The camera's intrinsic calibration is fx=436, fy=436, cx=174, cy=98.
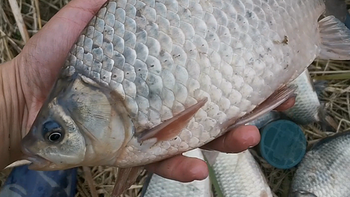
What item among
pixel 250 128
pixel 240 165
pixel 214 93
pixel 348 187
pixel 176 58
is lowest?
pixel 348 187

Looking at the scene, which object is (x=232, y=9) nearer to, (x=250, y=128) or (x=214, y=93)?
(x=214, y=93)

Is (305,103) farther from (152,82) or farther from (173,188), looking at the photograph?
(152,82)

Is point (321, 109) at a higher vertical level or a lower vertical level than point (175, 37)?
lower

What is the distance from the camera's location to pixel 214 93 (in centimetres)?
136

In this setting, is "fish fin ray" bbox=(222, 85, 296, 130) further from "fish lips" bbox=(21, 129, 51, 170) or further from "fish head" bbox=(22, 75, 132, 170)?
"fish lips" bbox=(21, 129, 51, 170)

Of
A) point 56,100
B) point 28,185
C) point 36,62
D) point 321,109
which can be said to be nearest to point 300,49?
point 56,100

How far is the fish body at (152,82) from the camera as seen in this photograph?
130cm

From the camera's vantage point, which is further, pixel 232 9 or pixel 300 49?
pixel 300 49

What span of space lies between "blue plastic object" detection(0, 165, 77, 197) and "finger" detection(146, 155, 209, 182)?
123cm

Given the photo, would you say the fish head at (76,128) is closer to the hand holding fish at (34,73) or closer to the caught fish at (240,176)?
the hand holding fish at (34,73)

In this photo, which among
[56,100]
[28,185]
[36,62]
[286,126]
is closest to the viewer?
[56,100]

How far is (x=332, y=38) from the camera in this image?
1686 mm

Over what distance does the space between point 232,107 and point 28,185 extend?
164 centimetres

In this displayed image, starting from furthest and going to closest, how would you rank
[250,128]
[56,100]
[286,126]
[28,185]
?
[286,126] → [28,185] → [250,128] → [56,100]
